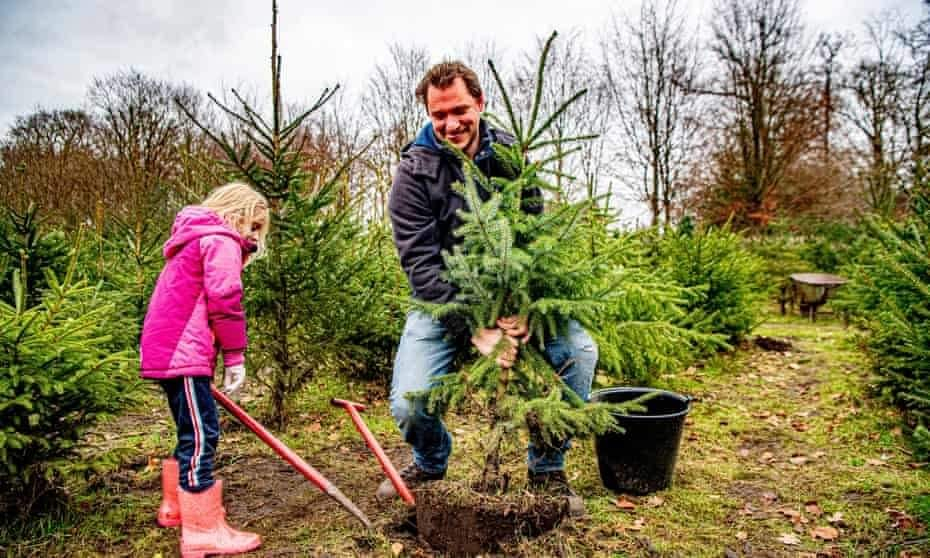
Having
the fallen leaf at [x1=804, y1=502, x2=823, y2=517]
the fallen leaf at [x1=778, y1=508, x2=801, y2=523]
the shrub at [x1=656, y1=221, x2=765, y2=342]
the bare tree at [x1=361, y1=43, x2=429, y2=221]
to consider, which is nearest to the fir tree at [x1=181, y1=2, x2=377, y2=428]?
the fallen leaf at [x1=778, y1=508, x2=801, y2=523]

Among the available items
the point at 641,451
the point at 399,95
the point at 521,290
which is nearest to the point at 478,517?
the point at 521,290

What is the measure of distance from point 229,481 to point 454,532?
5.46 ft

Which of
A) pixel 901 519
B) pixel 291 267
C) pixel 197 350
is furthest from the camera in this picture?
pixel 291 267

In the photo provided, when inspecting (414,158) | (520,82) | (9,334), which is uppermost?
(520,82)

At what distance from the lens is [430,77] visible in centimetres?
272

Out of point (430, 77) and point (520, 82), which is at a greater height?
point (520, 82)

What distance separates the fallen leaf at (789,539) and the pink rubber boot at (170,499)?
111 inches

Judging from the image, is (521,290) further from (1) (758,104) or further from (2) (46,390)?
(1) (758,104)

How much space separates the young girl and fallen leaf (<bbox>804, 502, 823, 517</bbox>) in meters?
2.73

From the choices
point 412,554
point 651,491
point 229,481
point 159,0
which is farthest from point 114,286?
point 159,0

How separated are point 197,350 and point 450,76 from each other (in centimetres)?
→ 165

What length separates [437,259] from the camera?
2.85 metres

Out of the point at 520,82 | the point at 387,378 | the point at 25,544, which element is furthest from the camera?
the point at 520,82

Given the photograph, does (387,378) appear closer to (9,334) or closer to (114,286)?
(114,286)
